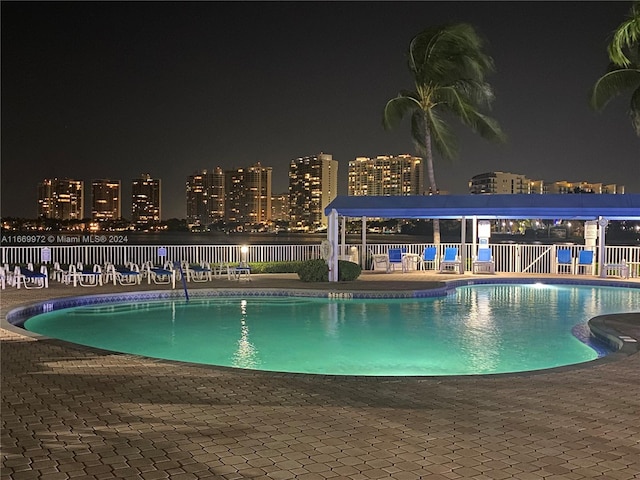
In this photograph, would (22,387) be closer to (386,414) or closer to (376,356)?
A: (386,414)

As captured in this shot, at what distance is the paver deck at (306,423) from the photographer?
3943mm

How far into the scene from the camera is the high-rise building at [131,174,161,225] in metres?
126

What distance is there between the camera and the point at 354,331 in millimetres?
11414

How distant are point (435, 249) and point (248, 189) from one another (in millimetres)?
128767

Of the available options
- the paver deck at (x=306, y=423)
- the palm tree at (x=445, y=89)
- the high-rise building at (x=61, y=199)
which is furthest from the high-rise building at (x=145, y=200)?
the paver deck at (x=306, y=423)

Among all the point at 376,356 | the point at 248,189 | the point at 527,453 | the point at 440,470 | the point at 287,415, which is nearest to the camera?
the point at 440,470

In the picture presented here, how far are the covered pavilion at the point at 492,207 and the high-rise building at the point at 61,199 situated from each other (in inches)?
3521

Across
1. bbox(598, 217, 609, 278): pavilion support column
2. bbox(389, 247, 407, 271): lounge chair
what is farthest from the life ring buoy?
bbox(598, 217, 609, 278): pavilion support column

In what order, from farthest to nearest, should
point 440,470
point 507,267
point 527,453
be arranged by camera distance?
point 507,267
point 527,453
point 440,470

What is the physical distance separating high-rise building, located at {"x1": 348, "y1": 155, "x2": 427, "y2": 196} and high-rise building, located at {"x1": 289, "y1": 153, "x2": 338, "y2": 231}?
2279 centimetres

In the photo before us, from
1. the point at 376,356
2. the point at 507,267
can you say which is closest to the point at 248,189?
the point at 507,267

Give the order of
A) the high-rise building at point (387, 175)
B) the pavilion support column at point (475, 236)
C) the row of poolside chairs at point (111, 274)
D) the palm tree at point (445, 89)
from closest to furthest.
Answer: the row of poolside chairs at point (111, 274)
the pavilion support column at point (475, 236)
the palm tree at point (445, 89)
the high-rise building at point (387, 175)

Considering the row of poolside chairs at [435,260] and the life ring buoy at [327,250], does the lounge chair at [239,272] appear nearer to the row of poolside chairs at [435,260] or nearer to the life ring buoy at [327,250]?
the life ring buoy at [327,250]

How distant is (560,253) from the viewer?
69.2 feet
